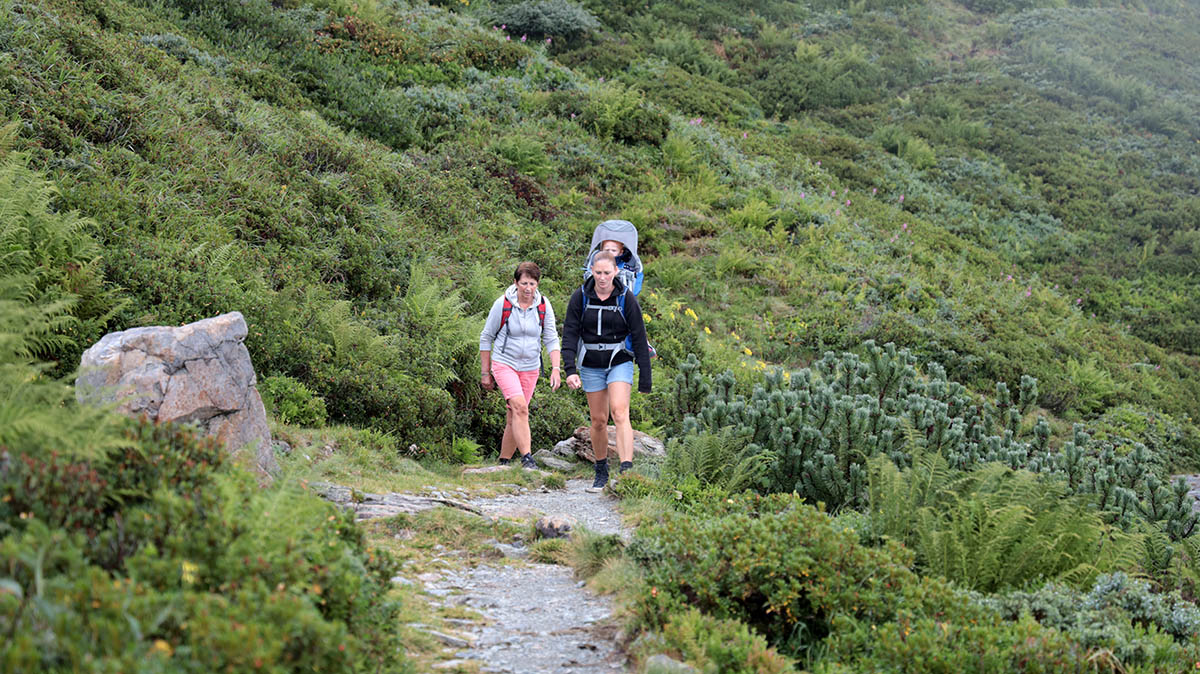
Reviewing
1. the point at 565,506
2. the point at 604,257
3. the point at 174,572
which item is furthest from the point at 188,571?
the point at 604,257

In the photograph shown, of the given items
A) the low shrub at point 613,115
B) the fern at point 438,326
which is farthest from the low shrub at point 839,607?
the low shrub at point 613,115

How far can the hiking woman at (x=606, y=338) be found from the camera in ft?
23.2

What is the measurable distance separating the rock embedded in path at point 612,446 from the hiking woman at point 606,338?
113cm

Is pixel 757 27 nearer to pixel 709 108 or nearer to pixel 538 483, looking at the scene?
pixel 709 108

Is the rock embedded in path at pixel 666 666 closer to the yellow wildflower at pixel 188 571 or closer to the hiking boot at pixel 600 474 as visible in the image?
the yellow wildflower at pixel 188 571

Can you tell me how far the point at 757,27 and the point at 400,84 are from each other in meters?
15.5

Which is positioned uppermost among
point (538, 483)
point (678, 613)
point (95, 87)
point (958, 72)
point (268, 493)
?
point (958, 72)

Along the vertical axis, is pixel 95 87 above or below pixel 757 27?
below

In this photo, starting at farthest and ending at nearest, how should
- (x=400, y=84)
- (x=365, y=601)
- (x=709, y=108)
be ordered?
1. (x=709, y=108)
2. (x=400, y=84)
3. (x=365, y=601)

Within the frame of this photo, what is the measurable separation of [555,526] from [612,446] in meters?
2.82

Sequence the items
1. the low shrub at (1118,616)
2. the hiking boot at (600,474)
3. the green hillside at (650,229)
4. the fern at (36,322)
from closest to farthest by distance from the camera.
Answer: the fern at (36,322)
the low shrub at (1118,616)
the green hillside at (650,229)
the hiking boot at (600,474)

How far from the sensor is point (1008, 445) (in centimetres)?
892

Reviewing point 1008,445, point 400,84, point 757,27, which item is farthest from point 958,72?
point 1008,445

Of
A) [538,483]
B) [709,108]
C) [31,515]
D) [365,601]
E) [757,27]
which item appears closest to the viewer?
[31,515]
